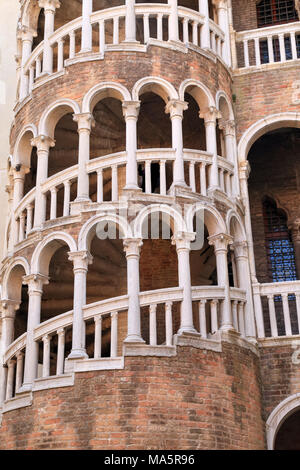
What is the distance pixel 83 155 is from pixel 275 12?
743 centimetres

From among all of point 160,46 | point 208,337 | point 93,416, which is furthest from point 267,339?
point 160,46

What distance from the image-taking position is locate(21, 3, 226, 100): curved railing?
13227mm

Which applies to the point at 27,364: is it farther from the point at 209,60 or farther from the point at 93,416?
the point at 209,60

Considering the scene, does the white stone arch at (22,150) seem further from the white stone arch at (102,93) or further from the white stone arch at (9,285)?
the white stone arch at (9,285)

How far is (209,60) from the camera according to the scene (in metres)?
13.8

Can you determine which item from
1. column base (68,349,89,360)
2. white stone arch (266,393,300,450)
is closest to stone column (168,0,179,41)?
column base (68,349,89,360)

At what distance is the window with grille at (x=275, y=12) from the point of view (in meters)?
16.9

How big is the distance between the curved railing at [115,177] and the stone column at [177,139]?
13 centimetres

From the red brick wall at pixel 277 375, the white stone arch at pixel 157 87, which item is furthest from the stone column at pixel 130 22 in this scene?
the red brick wall at pixel 277 375

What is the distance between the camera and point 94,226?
11.9m

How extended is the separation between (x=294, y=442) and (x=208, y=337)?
493 cm

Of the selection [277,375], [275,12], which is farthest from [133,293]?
[275,12]

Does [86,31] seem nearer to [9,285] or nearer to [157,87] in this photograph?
[157,87]

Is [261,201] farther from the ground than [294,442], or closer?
farther from the ground
